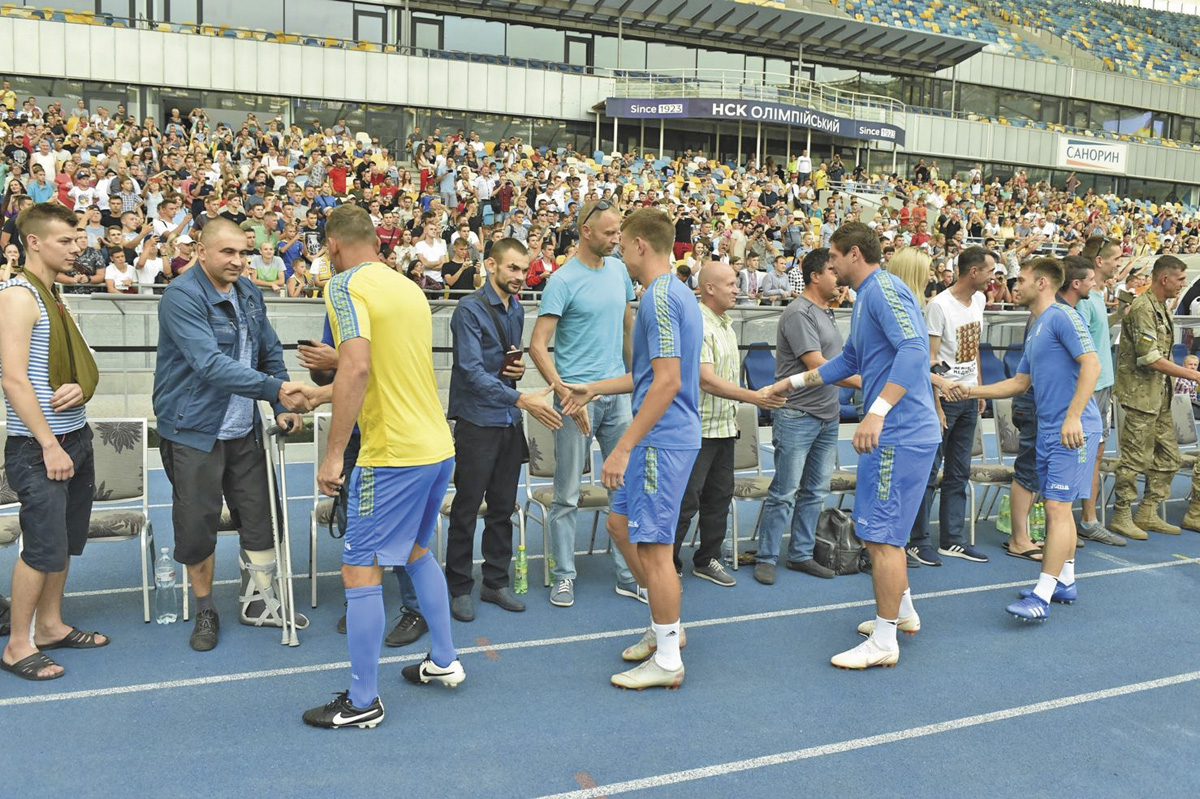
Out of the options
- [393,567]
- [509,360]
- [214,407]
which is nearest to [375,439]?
[393,567]

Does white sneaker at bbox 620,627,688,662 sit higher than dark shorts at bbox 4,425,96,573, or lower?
lower

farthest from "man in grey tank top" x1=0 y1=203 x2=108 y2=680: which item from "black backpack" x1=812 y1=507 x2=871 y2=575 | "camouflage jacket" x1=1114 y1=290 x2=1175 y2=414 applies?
"camouflage jacket" x1=1114 y1=290 x2=1175 y2=414

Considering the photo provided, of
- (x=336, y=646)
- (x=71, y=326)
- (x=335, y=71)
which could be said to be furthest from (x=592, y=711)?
(x=335, y=71)

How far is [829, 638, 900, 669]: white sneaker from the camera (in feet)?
15.1

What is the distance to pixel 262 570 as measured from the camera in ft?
15.9

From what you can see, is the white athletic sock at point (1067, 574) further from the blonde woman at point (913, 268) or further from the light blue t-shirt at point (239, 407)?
the light blue t-shirt at point (239, 407)

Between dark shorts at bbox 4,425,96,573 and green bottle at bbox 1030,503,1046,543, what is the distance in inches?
234

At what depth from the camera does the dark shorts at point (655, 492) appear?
13.8 ft

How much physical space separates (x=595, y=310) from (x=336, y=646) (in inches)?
85.1

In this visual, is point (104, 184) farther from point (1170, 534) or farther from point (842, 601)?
point (1170, 534)

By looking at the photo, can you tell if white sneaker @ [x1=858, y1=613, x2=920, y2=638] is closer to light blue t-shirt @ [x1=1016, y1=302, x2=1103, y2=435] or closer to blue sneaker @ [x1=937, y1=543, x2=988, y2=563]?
light blue t-shirt @ [x1=1016, y1=302, x2=1103, y2=435]

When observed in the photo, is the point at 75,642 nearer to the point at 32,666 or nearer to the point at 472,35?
the point at 32,666

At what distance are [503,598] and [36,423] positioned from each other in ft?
7.94

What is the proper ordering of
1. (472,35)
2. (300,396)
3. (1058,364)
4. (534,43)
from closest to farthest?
(300,396) → (1058,364) → (472,35) → (534,43)
